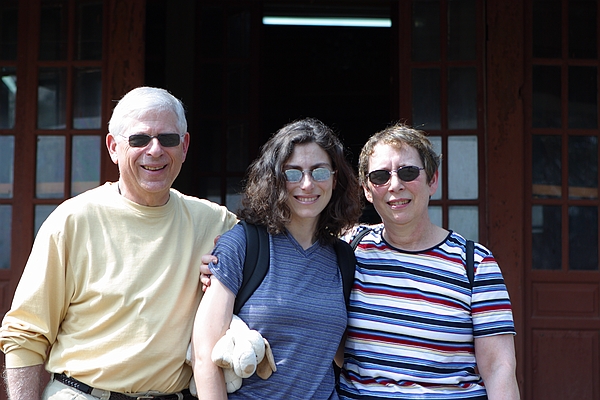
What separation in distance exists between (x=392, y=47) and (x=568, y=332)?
7.56 feet

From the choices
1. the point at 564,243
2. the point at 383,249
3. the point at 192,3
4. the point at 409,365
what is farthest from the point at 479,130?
the point at 192,3

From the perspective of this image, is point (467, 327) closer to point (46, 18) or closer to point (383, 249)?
point (383, 249)

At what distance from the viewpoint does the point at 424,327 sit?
2.09 meters

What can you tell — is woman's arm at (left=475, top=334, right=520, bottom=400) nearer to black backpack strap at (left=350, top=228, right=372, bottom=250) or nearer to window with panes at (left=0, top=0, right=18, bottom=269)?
black backpack strap at (left=350, top=228, right=372, bottom=250)

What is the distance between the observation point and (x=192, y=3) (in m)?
6.04

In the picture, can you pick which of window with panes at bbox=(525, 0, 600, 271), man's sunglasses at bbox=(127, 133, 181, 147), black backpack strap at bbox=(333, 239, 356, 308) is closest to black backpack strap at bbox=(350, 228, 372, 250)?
black backpack strap at bbox=(333, 239, 356, 308)

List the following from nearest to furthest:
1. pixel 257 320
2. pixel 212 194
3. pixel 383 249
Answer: pixel 257 320 < pixel 383 249 < pixel 212 194

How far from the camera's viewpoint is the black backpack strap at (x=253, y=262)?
1.98 metres

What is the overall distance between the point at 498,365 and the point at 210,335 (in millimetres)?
858

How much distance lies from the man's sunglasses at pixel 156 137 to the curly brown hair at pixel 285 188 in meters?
0.26

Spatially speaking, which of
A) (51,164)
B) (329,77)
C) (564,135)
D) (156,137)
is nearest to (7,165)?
(51,164)

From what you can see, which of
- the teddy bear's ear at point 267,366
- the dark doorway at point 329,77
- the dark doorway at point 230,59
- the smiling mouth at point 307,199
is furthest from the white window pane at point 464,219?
the dark doorway at point 329,77

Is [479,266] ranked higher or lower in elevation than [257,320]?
higher

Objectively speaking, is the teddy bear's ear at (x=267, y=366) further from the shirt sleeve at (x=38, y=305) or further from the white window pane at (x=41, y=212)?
the white window pane at (x=41, y=212)
